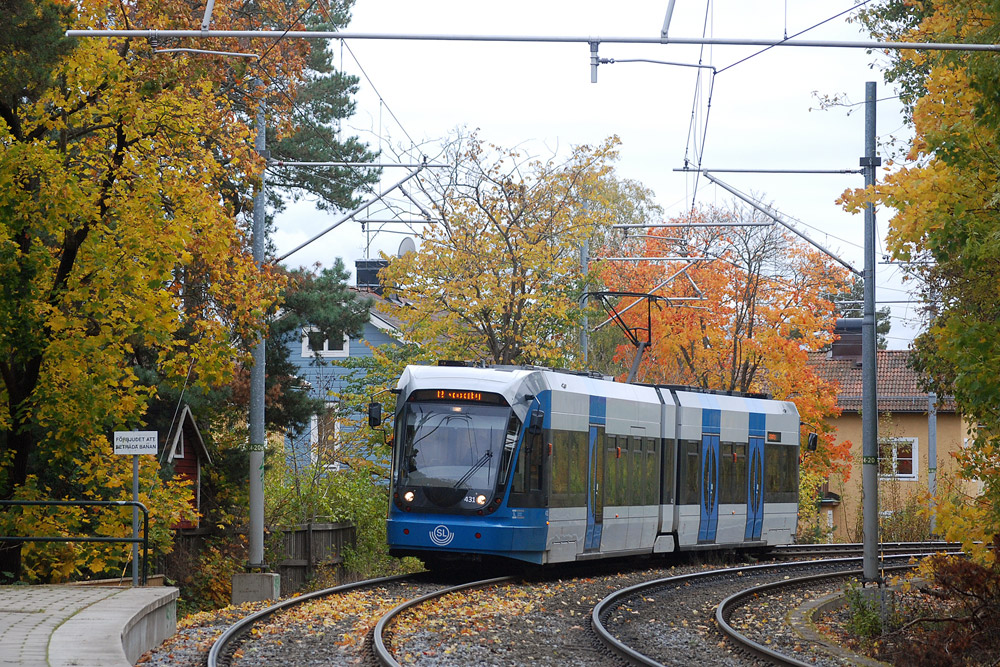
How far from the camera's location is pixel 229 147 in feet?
59.8

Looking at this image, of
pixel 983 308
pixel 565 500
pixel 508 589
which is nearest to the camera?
pixel 983 308

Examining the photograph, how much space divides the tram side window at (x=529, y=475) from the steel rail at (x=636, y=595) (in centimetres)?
180

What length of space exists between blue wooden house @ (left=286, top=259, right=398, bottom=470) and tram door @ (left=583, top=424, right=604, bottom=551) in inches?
333

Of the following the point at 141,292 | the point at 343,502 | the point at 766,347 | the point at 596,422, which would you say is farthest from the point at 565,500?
the point at 766,347

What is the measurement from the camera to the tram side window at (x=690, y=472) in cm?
2370

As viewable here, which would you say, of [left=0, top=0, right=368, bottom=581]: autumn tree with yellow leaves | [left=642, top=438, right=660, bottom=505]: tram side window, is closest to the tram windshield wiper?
[left=0, top=0, right=368, bottom=581]: autumn tree with yellow leaves

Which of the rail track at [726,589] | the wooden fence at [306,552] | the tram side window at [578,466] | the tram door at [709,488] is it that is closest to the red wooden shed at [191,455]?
the wooden fence at [306,552]

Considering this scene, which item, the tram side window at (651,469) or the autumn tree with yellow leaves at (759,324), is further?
the autumn tree with yellow leaves at (759,324)

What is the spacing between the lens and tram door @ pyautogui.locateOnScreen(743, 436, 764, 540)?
26156 mm

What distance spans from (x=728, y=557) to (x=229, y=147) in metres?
14.3

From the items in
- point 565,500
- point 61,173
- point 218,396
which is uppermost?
point 61,173

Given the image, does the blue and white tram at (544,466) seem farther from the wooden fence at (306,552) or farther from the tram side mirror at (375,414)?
the wooden fence at (306,552)

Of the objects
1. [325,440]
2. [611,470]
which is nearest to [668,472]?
[611,470]

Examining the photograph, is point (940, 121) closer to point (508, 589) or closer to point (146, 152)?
point (508, 589)
